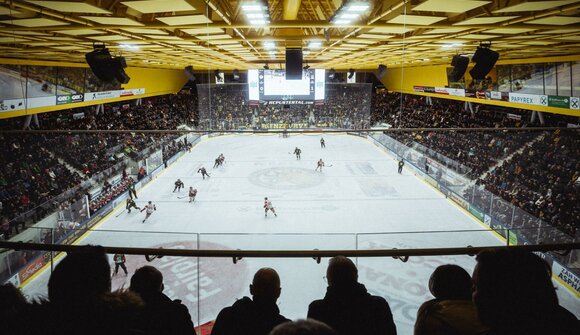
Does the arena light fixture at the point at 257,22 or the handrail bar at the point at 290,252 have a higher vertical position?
the arena light fixture at the point at 257,22

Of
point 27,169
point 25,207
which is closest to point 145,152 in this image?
point 27,169

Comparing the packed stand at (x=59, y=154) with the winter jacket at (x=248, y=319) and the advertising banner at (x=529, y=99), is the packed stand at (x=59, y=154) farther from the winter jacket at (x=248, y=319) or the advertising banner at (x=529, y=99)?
the advertising banner at (x=529, y=99)

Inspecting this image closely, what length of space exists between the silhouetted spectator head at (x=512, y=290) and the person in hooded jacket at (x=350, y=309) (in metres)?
0.61

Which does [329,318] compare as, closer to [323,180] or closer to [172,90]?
[323,180]

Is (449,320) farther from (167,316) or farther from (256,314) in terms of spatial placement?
(167,316)

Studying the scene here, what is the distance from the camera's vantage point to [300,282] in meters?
8.45

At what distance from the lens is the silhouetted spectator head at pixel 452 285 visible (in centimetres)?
181

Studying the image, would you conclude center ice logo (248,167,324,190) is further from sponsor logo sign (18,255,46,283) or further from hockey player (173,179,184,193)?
sponsor logo sign (18,255,46,283)

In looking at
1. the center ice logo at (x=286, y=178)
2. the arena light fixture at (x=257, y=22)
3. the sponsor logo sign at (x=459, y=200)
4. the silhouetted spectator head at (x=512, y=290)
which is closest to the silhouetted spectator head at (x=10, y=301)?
the silhouetted spectator head at (x=512, y=290)

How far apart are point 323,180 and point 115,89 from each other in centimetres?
1424

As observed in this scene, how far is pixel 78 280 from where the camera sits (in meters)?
1.31

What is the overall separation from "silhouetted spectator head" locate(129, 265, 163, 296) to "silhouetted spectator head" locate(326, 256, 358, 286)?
0.95 m

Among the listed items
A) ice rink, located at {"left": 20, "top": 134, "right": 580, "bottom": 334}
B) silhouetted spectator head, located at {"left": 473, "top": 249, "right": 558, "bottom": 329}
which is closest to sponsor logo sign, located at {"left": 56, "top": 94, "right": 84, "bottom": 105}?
ice rink, located at {"left": 20, "top": 134, "right": 580, "bottom": 334}

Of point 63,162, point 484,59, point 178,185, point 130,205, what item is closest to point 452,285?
point 484,59
